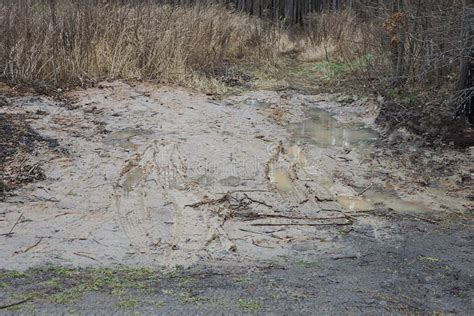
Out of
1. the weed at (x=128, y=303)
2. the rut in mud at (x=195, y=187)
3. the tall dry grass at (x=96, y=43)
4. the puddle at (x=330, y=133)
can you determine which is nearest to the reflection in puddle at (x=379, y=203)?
the rut in mud at (x=195, y=187)

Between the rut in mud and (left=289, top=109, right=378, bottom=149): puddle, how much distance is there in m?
0.03

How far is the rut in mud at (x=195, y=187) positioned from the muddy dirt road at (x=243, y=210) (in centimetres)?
2

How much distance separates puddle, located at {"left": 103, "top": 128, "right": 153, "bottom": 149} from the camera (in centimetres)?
609

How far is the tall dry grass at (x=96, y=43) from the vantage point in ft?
27.0

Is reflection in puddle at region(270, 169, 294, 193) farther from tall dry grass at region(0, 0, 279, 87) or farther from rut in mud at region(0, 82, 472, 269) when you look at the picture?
tall dry grass at region(0, 0, 279, 87)

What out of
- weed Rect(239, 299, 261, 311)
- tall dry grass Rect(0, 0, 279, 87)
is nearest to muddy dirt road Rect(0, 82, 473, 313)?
weed Rect(239, 299, 261, 311)

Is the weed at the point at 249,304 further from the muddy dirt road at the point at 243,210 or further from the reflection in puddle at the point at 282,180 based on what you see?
the reflection in puddle at the point at 282,180

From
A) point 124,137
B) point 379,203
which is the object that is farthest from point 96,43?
point 379,203

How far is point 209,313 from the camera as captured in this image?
113 inches

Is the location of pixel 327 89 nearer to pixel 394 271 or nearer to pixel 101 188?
pixel 101 188

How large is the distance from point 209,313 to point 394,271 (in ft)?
4.44

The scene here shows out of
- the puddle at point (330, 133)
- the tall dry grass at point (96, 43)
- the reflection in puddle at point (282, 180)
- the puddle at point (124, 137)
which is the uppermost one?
the tall dry grass at point (96, 43)

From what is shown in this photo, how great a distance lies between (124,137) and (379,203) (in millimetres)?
3165

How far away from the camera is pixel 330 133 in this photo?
7285 millimetres
